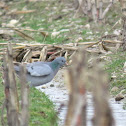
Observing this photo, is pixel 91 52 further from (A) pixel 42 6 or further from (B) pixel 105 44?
Answer: (A) pixel 42 6

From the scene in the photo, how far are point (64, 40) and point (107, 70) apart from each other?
3.82 metres

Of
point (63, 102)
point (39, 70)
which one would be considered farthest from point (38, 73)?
point (63, 102)

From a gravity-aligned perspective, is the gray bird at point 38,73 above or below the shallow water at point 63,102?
above

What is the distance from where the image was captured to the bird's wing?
730cm

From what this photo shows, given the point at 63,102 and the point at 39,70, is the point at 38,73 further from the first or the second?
the point at 63,102

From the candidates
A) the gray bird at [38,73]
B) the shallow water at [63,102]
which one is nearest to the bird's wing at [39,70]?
the gray bird at [38,73]

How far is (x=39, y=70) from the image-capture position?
7344mm

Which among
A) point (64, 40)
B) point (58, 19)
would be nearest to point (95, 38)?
point (64, 40)

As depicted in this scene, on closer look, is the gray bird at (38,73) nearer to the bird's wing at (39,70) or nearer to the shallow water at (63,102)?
the bird's wing at (39,70)

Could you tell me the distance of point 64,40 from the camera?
1278 cm

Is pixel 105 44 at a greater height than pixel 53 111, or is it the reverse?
pixel 105 44

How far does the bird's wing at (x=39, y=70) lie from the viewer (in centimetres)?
730

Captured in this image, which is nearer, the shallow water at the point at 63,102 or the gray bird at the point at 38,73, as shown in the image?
the shallow water at the point at 63,102

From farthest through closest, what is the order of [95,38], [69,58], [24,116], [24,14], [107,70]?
1. [24,14]
2. [95,38]
3. [69,58]
4. [107,70]
5. [24,116]
